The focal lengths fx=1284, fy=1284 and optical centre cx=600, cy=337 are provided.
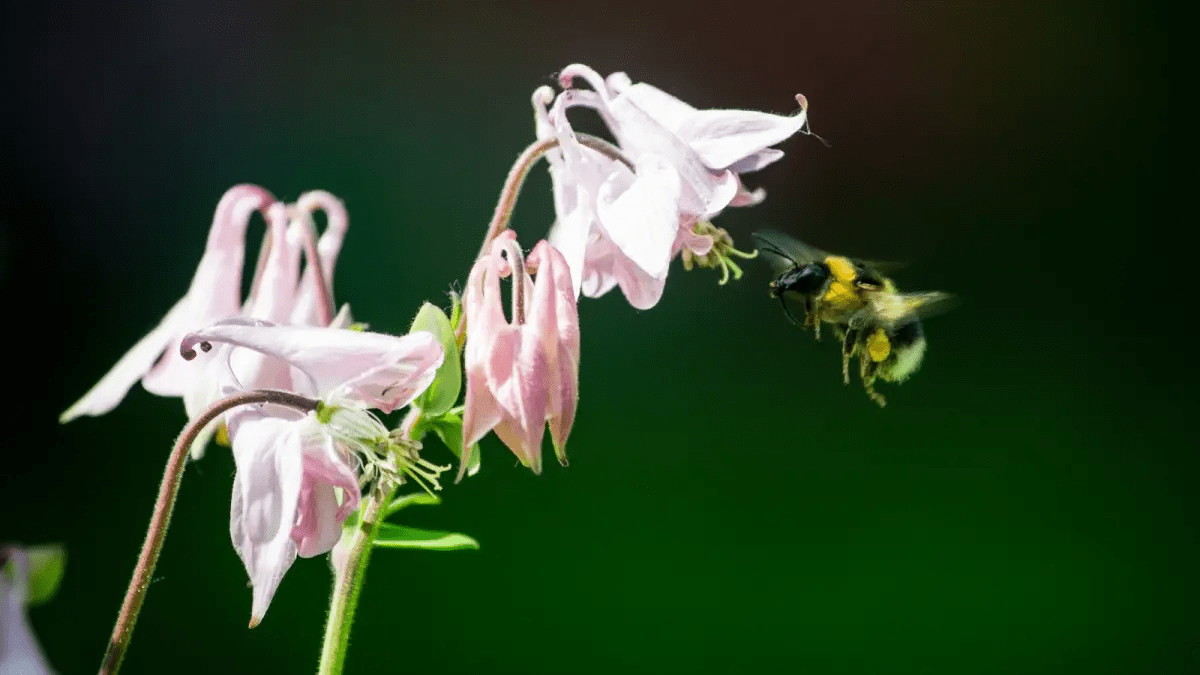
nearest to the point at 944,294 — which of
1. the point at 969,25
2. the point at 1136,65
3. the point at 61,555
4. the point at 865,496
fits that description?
the point at 61,555

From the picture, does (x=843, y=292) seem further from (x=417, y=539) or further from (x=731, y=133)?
(x=417, y=539)

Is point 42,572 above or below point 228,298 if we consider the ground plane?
below

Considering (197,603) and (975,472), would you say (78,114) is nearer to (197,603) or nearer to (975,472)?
(197,603)

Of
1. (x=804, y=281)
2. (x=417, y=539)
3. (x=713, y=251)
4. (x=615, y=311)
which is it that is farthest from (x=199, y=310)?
(x=615, y=311)

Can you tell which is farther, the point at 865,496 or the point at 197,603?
the point at 865,496

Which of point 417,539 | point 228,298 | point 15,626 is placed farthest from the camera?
point 228,298

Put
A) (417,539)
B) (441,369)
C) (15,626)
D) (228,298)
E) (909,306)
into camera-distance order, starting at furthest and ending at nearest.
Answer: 1. (909,306)
2. (228,298)
3. (417,539)
4. (441,369)
5. (15,626)

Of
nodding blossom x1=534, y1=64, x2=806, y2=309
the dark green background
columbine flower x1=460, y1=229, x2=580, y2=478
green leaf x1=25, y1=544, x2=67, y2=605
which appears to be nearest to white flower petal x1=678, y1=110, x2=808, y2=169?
nodding blossom x1=534, y1=64, x2=806, y2=309
